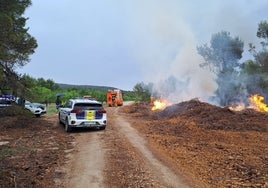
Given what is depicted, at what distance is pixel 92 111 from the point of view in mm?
22109

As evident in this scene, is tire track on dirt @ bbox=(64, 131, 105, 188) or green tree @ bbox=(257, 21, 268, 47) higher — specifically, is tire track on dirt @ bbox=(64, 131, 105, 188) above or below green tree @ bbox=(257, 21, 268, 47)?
below

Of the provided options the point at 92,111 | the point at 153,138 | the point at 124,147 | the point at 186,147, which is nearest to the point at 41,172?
the point at 124,147

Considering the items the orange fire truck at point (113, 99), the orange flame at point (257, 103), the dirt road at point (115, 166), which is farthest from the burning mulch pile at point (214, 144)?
the orange fire truck at point (113, 99)

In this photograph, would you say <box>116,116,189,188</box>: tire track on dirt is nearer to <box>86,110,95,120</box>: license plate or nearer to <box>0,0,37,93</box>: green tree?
<box>86,110,95,120</box>: license plate

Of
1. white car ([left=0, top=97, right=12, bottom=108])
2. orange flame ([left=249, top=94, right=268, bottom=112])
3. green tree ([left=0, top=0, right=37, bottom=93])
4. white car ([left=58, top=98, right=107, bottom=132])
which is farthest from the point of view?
orange flame ([left=249, top=94, right=268, bottom=112])

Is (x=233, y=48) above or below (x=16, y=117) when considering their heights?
above

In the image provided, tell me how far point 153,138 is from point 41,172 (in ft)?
27.5

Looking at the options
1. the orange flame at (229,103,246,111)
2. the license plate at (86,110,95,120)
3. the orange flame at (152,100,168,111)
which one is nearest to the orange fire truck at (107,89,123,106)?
the orange flame at (152,100,168,111)

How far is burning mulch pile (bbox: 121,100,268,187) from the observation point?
11.9 m

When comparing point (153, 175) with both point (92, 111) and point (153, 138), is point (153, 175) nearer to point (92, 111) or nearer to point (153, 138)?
point (153, 138)

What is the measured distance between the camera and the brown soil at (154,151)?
37.1 feet

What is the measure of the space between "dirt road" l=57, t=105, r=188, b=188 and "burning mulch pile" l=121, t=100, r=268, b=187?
0.68m

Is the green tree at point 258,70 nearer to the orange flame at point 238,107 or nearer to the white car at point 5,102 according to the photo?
the orange flame at point 238,107

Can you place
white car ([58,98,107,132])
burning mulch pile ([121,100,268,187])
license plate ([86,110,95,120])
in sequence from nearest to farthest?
burning mulch pile ([121,100,268,187]) < white car ([58,98,107,132]) < license plate ([86,110,95,120])
